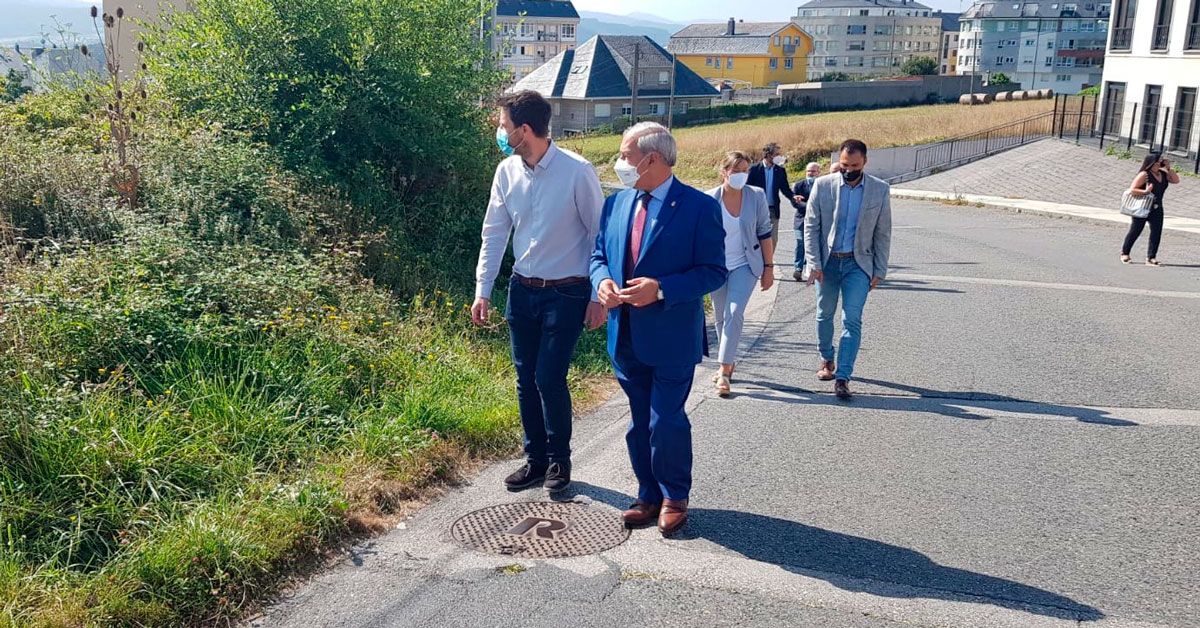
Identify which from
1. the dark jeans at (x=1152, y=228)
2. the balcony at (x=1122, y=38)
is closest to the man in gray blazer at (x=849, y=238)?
the dark jeans at (x=1152, y=228)

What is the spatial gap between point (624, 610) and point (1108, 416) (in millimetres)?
4368

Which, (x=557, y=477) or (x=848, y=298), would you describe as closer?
(x=557, y=477)

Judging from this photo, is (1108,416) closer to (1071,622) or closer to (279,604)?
(1071,622)

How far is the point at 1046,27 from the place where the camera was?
358 ft

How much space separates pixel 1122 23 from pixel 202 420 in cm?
3708

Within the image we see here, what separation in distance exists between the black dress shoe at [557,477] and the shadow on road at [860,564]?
371 millimetres

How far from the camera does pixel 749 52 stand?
370 ft

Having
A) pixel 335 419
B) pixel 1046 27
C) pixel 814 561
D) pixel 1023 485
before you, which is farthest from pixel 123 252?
pixel 1046 27

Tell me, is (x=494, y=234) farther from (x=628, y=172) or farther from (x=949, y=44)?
(x=949, y=44)

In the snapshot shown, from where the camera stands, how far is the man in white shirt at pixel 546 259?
4.95 meters

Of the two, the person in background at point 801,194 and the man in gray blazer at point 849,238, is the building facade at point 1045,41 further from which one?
the man in gray blazer at point 849,238

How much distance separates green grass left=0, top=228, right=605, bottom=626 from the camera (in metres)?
3.94

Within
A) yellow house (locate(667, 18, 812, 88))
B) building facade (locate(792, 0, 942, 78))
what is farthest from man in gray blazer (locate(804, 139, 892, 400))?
building facade (locate(792, 0, 942, 78))

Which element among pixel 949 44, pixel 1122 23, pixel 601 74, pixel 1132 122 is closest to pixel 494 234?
pixel 1132 122
